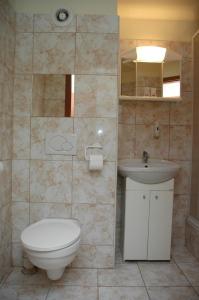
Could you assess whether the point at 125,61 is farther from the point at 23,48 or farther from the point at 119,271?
the point at 119,271

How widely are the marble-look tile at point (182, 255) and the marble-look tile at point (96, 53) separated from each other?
180 centimetres

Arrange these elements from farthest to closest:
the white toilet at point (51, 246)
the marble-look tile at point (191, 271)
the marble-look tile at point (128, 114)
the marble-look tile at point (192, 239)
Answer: the marble-look tile at point (128, 114) → the marble-look tile at point (192, 239) → the marble-look tile at point (191, 271) → the white toilet at point (51, 246)

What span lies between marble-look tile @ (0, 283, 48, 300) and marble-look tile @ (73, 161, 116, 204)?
2.30 ft

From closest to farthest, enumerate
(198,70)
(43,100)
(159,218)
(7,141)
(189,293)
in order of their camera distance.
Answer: (189,293)
(7,141)
(43,100)
(159,218)
(198,70)

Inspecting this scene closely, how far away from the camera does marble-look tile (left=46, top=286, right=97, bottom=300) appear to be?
165 centimetres

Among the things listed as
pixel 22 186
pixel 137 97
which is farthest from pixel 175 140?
pixel 22 186

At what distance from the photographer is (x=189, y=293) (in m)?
1.71

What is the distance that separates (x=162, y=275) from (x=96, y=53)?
1.92 meters

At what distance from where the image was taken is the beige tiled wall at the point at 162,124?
248 centimetres

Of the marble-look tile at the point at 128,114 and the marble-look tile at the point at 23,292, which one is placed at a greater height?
the marble-look tile at the point at 128,114

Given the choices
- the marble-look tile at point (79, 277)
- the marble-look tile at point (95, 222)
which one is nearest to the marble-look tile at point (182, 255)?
the marble-look tile at point (95, 222)

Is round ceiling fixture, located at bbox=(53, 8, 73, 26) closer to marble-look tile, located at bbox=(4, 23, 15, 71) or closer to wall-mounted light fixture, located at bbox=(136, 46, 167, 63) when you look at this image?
marble-look tile, located at bbox=(4, 23, 15, 71)

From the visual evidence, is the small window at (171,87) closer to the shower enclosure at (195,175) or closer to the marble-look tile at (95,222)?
the shower enclosure at (195,175)

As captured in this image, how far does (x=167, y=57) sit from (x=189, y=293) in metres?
2.07
